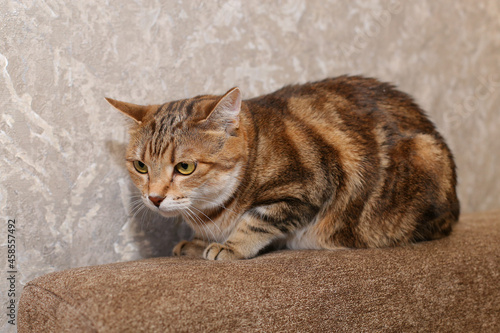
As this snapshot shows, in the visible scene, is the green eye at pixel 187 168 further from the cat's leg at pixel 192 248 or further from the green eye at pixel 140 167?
the cat's leg at pixel 192 248

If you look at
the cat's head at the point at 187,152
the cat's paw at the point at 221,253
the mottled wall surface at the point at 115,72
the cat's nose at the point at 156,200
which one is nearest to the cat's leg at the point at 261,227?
the cat's paw at the point at 221,253

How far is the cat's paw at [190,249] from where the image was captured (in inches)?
56.8

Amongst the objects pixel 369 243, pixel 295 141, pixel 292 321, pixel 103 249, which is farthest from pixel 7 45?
pixel 369 243

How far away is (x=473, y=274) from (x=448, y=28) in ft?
5.14

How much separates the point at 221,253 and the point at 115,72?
696 mm

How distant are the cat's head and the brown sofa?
195 mm

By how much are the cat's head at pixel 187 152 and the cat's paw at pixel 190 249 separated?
175mm

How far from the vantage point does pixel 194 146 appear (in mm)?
1238

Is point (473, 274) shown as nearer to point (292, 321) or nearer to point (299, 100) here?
point (292, 321)

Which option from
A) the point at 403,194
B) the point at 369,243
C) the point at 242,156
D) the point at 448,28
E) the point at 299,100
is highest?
the point at 448,28

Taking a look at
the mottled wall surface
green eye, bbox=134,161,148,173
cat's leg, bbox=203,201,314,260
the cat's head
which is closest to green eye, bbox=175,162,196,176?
the cat's head

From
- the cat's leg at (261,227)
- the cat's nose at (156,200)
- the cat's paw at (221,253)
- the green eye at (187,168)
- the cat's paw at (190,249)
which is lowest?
the cat's paw at (190,249)

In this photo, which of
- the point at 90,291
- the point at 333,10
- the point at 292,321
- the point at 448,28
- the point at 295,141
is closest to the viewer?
the point at 90,291

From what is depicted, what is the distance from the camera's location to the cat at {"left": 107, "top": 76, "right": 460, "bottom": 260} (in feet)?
4.12
